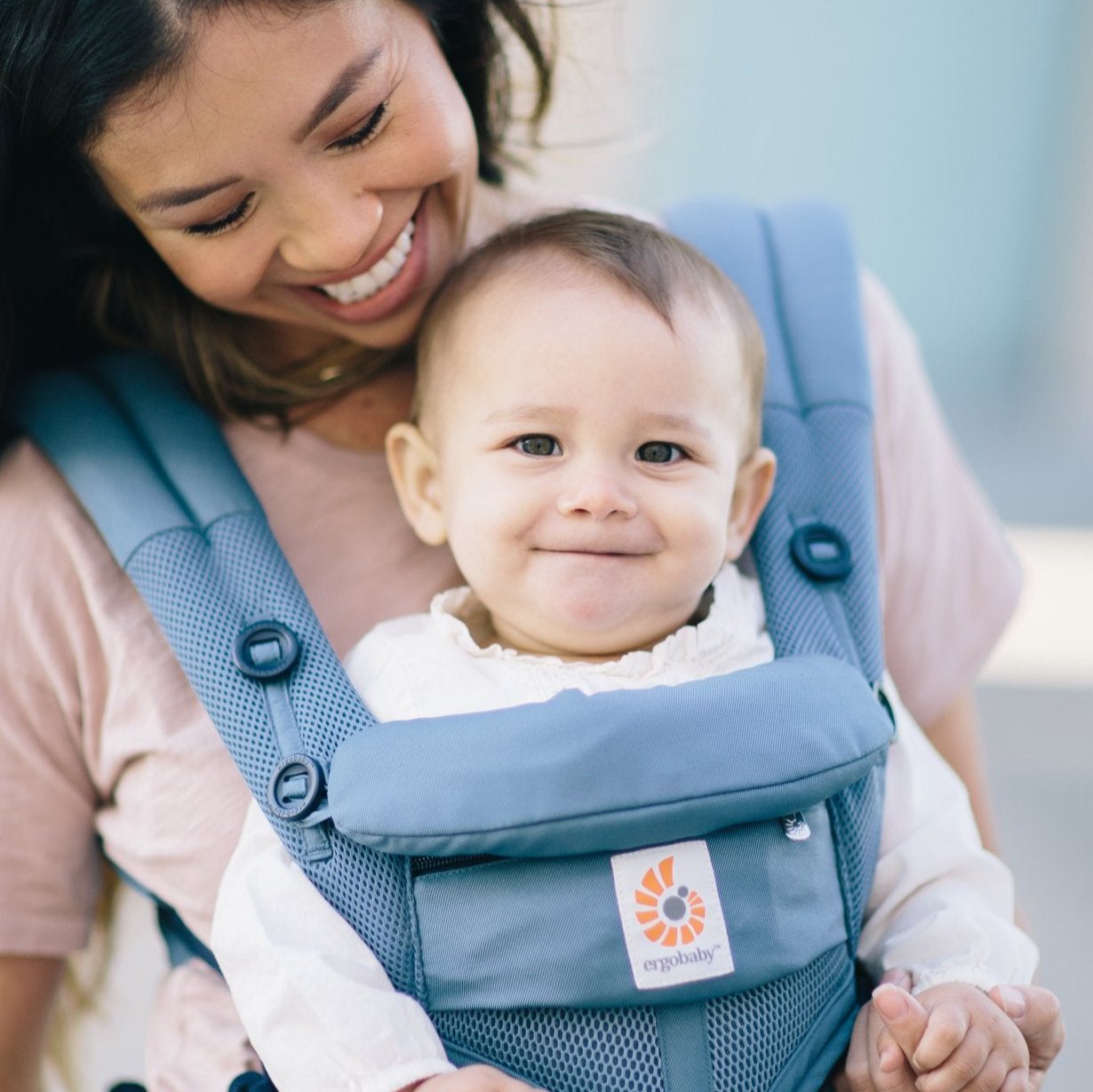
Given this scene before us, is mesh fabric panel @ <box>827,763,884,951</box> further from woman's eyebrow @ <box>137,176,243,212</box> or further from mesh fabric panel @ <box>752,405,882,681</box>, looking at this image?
woman's eyebrow @ <box>137,176,243,212</box>

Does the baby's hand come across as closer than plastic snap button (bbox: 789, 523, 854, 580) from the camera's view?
Yes

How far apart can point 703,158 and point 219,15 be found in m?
4.00

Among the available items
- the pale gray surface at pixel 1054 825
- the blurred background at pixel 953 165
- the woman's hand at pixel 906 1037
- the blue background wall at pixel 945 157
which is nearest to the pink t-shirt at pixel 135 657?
the woman's hand at pixel 906 1037

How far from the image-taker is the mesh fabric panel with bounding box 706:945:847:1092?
1.16m

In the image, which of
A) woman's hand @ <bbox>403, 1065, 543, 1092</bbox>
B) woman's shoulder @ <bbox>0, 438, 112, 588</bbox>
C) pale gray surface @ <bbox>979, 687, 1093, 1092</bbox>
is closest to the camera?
woman's hand @ <bbox>403, 1065, 543, 1092</bbox>

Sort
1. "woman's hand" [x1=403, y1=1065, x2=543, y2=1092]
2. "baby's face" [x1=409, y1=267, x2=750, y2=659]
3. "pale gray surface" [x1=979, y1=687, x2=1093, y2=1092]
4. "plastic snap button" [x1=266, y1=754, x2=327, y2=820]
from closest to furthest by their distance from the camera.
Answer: "woman's hand" [x1=403, y1=1065, x2=543, y2=1092]
"plastic snap button" [x1=266, y1=754, x2=327, y2=820]
"baby's face" [x1=409, y1=267, x2=750, y2=659]
"pale gray surface" [x1=979, y1=687, x2=1093, y2=1092]

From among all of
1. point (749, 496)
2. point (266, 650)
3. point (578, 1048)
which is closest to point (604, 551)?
point (749, 496)

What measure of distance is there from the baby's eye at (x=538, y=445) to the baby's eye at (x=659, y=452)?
80 mm

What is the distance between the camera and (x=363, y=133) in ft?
4.50

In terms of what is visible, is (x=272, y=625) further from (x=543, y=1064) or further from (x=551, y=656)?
(x=543, y=1064)

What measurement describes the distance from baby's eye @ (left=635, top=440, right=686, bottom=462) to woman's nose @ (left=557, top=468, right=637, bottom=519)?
0.18 feet

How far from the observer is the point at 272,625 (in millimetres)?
1309

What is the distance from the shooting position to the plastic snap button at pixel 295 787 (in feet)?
3.93

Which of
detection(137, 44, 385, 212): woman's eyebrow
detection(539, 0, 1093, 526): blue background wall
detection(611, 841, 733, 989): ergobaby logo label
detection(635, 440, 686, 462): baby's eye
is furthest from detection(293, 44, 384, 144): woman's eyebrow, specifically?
detection(539, 0, 1093, 526): blue background wall
